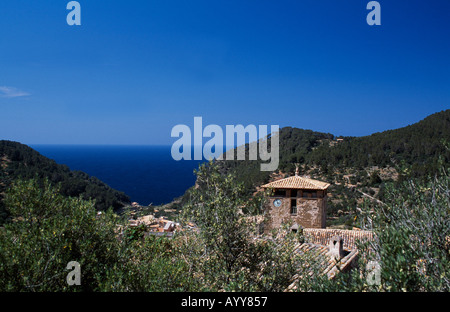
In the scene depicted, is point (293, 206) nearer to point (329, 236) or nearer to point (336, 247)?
point (329, 236)

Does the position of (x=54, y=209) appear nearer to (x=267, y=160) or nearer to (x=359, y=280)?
(x=359, y=280)

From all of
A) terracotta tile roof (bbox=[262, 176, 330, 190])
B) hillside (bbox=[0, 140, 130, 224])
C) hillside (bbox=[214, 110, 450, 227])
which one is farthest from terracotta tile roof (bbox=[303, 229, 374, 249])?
hillside (bbox=[0, 140, 130, 224])

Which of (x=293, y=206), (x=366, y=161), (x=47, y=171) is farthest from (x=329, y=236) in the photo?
(x=47, y=171)

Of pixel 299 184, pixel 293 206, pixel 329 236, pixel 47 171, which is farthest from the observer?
pixel 47 171

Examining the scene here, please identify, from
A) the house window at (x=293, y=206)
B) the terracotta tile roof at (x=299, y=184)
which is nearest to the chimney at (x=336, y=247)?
the terracotta tile roof at (x=299, y=184)

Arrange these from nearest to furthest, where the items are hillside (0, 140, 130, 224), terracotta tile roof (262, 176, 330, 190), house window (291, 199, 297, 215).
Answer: terracotta tile roof (262, 176, 330, 190), house window (291, 199, 297, 215), hillside (0, 140, 130, 224)

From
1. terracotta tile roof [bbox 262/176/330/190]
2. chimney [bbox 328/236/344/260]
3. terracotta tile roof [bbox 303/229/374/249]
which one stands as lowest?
terracotta tile roof [bbox 303/229/374/249]

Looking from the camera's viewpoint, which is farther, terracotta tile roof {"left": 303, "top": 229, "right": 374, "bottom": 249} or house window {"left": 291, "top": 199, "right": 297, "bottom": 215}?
house window {"left": 291, "top": 199, "right": 297, "bottom": 215}

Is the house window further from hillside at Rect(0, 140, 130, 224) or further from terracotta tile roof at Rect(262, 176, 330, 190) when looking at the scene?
hillside at Rect(0, 140, 130, 224)

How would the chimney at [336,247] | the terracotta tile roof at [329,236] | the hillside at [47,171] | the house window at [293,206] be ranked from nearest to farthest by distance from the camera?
1. the chimney at [336,247]
2. the terracotta tile roof at [329,236]
3. the house window at [293,206]
4. the hillside at [47,171]

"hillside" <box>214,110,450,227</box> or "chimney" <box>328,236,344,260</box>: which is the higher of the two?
"hillside" <box>214,110,450,227</box>

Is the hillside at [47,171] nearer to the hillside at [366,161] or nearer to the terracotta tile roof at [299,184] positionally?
the hillside at [366,161]

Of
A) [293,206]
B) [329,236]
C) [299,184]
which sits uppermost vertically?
[299,184]
